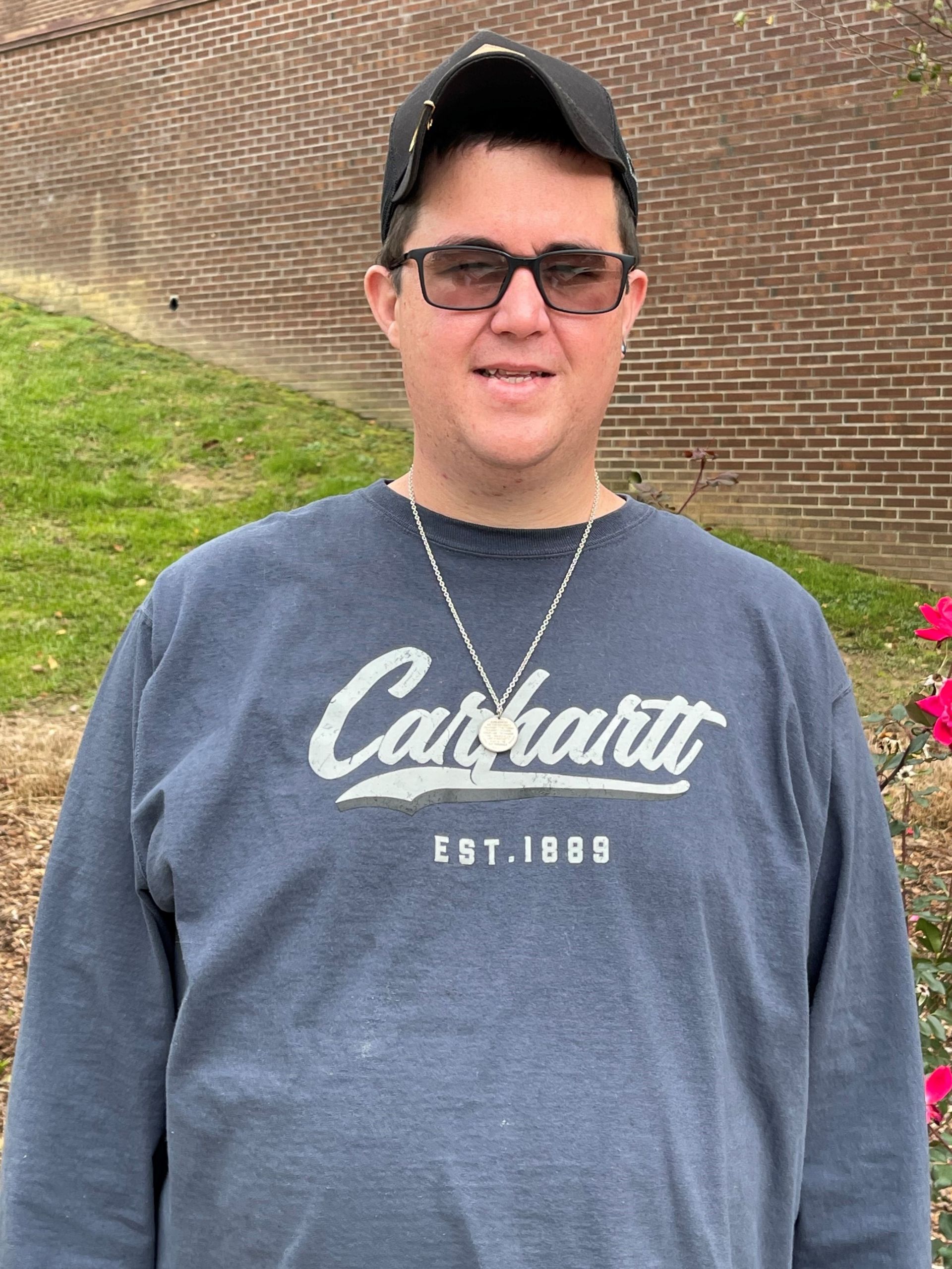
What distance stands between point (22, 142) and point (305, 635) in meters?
12.5

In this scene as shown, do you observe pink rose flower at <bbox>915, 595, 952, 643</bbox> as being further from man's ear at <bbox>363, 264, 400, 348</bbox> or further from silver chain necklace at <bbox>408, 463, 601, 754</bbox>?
man's ear at <bbox>363, 264, 400, 348</bbox>

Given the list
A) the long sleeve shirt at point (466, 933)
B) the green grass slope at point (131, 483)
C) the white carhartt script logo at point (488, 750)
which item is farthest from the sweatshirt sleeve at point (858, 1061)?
the green grass slope at point (131, 483)

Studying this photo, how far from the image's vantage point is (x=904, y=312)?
7.76 metres

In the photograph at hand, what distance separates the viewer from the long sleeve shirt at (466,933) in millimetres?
1309

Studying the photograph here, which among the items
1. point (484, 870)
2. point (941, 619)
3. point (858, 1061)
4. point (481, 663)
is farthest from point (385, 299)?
point (941, 619)

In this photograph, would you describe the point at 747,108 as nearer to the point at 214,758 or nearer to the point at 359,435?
the point at 359,435

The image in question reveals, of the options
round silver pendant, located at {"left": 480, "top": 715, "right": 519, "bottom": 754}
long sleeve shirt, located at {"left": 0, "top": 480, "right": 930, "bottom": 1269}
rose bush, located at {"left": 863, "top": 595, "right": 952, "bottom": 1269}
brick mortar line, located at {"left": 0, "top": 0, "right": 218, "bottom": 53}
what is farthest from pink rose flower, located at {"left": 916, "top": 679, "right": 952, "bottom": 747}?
brick mortar line, located at {"left": 0, "top": 0, "right": 218, "bottom": 53}

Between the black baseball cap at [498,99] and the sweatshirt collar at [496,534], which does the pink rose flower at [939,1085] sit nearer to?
the sweatshirt collar at [496,534]

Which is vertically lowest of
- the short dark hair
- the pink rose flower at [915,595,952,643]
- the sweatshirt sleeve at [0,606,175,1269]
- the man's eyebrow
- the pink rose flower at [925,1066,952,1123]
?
the pink rose flower at [925,1066,952,1123]

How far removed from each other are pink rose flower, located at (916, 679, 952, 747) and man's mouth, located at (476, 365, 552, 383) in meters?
1.18

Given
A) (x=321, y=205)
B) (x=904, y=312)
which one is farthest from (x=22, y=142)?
(x=904, y=312)

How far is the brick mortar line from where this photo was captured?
10859 mm

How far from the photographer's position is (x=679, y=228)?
8438mm

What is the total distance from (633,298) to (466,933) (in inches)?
34.2
